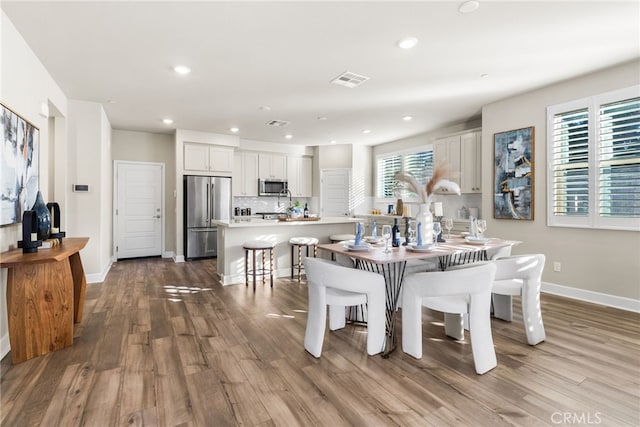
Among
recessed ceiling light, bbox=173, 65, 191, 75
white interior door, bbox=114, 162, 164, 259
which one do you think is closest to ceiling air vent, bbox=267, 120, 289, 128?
recessed ceiling light, bbox=173, 65, 191, 75

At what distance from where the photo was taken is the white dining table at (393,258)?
7.89ft

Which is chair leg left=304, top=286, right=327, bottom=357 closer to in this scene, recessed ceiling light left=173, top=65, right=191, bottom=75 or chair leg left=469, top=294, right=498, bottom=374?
chair leg left=469, top=294, right=498, bottom=374

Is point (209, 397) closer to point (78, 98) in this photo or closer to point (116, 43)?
point (116, 43)

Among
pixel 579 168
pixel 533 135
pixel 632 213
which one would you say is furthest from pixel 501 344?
pixel 533 135

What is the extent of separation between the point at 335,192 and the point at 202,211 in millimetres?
3151

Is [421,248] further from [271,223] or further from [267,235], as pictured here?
[267,235]

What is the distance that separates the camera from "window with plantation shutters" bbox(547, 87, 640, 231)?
11.1 feet

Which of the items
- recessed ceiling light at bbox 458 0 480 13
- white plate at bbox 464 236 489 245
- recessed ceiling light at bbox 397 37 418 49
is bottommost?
white plate at bbox 464 236 489 245

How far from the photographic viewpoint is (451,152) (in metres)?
5.60

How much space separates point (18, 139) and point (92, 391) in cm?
220

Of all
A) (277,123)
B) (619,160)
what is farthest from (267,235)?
(619,160)

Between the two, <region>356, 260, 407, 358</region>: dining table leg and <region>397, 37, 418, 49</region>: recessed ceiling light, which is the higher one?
<region>397, 37, 418, 49</region>: recessed ceiling light

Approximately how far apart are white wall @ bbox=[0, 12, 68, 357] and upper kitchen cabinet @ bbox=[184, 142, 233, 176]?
2.86 metres

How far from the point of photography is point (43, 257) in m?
2.35
